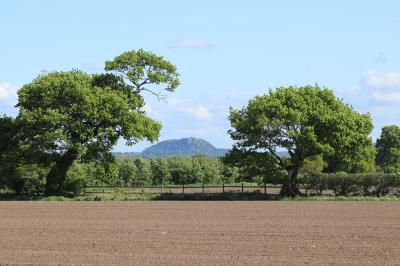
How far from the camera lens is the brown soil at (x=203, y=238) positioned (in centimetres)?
1986

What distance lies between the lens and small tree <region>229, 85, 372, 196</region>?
187 ft

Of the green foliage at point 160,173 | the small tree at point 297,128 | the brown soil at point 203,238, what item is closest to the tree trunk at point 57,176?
the small tree at point 297,128

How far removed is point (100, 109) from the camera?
57.7 m

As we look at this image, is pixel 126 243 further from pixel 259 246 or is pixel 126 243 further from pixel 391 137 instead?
pixel 391 137

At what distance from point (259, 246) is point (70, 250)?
5.98 metres

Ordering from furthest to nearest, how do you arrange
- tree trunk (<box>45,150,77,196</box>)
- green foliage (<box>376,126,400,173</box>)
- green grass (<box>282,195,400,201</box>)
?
green foliage (<box>376,126,400,173</box>) → tree trunk (<box>45,150,77,196</box>) → green grass (<box>282,195,400,201</box>)

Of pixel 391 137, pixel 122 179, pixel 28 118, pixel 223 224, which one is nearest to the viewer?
pixel 223 224

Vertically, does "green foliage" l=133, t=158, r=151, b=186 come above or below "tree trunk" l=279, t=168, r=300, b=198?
above

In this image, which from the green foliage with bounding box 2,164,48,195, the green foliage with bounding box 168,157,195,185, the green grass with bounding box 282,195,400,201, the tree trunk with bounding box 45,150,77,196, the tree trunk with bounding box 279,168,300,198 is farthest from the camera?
the green foliage with bounding box 168,157,195,185

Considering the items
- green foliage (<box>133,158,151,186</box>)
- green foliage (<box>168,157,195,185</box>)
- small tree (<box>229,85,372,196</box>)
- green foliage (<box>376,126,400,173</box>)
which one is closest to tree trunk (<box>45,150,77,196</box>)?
small tree (<box>229,85,372,196</box>)

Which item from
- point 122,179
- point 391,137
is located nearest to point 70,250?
point 122,179

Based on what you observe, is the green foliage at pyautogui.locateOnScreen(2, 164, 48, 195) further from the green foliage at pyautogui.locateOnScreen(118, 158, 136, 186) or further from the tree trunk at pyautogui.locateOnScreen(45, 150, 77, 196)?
the green foliage at pyautogui.locateOnScreen(118, 158, 136, 186)

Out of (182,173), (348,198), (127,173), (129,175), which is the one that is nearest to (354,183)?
(348,198)

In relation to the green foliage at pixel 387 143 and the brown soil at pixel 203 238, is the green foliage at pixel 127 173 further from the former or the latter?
the brown soil at pixel 203 238
